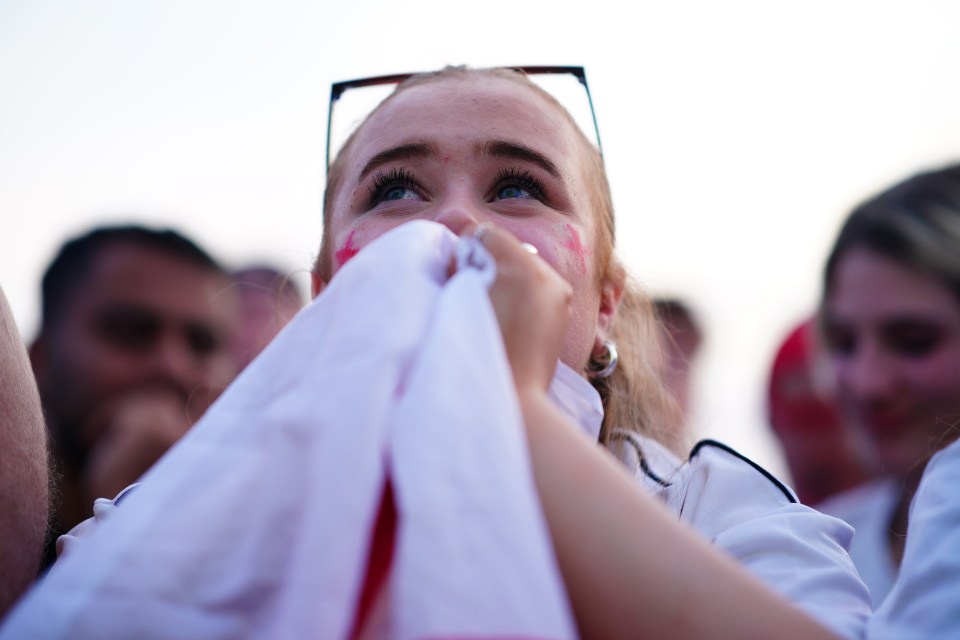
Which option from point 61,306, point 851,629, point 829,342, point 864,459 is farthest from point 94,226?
point 851,629

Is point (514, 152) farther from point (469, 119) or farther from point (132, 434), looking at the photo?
point (132, 434)

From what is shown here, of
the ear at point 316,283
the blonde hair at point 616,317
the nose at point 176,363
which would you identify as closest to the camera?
the blonde hair at point 616,317

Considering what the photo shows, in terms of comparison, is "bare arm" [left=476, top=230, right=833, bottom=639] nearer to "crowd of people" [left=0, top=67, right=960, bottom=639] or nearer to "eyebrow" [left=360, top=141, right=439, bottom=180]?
"crowd of people" [left=0, top=67, right=960, bottom=639]

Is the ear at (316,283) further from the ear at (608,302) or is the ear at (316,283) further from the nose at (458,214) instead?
the ear at (608,302)

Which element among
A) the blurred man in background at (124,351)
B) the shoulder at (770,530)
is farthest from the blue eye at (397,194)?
the blurred man in background at (124,351)

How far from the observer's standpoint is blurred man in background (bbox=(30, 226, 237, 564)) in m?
3.36

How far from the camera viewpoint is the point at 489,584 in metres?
0.80

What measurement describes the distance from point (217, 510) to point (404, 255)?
1.58 feet

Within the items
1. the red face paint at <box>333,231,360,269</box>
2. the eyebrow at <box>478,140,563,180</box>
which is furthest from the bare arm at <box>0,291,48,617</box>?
the eyebrow at <box>478,140,563,180</box>

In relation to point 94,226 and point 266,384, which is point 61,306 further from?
point 266,384

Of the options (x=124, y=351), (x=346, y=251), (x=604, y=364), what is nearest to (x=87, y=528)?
(x=346, y=251)

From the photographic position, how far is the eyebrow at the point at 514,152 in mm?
1859

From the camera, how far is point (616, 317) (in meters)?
2.46

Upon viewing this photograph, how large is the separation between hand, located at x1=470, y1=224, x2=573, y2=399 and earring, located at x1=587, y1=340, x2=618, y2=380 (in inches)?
28.8
